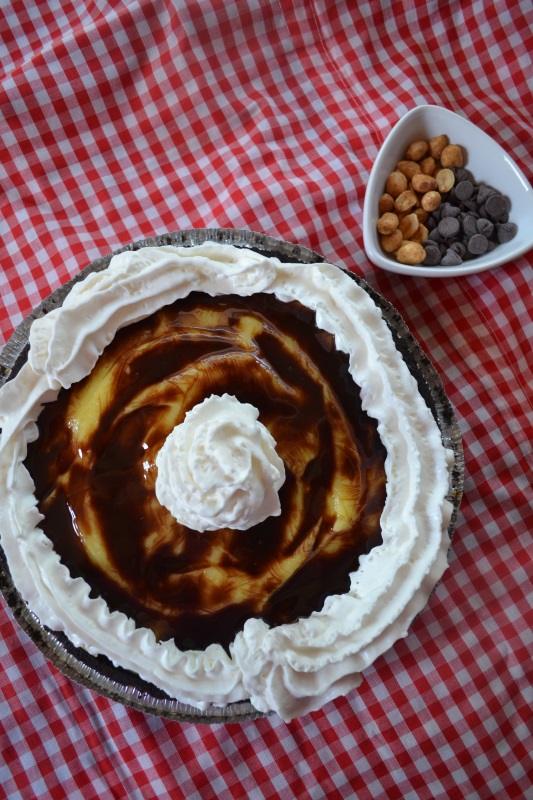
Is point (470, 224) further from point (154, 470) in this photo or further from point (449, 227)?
point (154, 470)

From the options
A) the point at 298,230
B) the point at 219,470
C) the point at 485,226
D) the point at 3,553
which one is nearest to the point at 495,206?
the point at 485,226

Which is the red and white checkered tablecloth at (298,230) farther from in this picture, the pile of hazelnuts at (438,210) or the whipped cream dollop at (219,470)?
the whipped cream dollop at (219,470)

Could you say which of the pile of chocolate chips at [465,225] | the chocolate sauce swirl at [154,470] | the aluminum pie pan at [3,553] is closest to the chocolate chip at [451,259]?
the pile of chocolate chips at [465,225]

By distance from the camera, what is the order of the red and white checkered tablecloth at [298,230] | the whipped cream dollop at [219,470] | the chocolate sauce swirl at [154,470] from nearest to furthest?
1. the whipped cream dollop at [219,470]
2. the chocolate sauce swirl at [154,470]
3. the red and white checkered tablecloth at [298,230]

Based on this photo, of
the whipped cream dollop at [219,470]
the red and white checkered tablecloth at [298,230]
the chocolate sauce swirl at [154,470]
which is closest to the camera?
the whipped cream dollop at [219,470]

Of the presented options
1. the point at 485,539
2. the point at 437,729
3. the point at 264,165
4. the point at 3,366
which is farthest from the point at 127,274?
the point at 437,729

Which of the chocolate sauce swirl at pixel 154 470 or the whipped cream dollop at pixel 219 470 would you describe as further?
the chocolate sauce swirl at pixel 154 470

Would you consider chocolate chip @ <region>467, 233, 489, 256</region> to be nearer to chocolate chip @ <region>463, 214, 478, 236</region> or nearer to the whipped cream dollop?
chocolate chip @ <region>463, 214, 478, 236</region>

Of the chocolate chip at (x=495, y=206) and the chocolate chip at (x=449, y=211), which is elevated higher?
the chocolate chip at (x=449, y=211)
